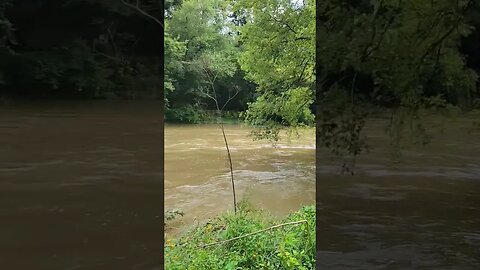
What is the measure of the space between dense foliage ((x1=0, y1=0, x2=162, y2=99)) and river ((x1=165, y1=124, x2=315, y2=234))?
1.66 metres

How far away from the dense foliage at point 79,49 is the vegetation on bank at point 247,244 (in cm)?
163

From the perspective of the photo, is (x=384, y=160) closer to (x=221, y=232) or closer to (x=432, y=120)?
(x=432, y=120)

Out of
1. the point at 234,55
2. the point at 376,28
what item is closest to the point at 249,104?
the point at 234,55

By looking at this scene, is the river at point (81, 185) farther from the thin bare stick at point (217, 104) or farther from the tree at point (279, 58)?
the tree at point (279, 58)

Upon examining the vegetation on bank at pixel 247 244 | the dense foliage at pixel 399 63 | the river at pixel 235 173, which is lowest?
the vegetation on bank at pixel 247 244

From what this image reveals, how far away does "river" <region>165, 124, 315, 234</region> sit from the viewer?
382 cm

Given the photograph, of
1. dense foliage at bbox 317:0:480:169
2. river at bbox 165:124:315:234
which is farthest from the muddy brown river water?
river at bbox 165:124:315:234

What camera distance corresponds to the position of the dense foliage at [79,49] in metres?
1.91

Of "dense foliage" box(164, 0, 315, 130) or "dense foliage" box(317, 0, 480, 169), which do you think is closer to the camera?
"dense foliage" box(317, 0, 480, 169)

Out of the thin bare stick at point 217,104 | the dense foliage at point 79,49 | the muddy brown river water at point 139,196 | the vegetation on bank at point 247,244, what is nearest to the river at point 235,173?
the thin bare stick at point 217,104

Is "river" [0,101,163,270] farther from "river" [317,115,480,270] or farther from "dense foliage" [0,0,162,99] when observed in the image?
"river" [317,115,480,270]

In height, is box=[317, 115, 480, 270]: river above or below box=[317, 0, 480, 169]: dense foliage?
below

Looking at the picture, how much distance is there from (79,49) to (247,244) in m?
1.97

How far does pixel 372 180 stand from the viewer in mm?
2168
